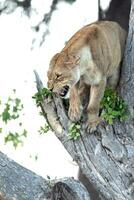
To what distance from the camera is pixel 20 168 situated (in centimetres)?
448

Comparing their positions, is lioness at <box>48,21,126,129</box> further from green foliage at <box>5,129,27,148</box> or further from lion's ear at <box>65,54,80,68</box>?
green foliage at <box>5,129,27,148</box>

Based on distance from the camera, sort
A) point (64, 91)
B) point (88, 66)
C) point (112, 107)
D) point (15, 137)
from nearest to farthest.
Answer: point (64, 91) < point (88, 66) < point (112, 107) < point (15, 137)

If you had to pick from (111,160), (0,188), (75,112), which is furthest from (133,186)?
(0,188)

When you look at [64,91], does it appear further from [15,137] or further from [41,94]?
[15,137]

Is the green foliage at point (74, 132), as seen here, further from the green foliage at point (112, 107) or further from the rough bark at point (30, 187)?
the rough bark at point (30, 187)

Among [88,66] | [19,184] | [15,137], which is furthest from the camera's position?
[15,137]

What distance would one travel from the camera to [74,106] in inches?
189

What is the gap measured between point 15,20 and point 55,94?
2208 mm

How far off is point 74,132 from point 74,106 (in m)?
0.20

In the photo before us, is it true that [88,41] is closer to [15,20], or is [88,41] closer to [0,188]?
[0,188]

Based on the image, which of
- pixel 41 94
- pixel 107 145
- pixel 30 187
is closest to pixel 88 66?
pixel 41 94

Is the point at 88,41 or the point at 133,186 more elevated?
the point at 88,41

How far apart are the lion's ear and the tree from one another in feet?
1.18

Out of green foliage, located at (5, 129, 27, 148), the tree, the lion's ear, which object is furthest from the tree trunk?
green foliage, located at (5, 129, 27, 148)
